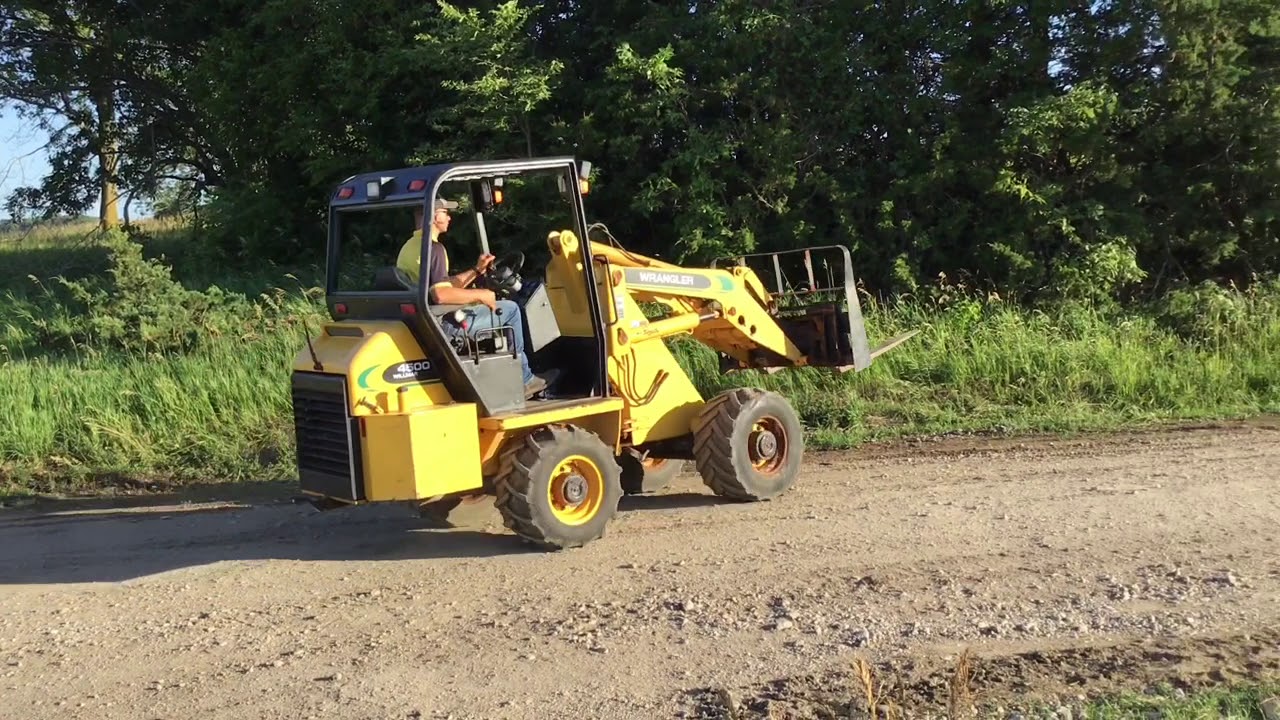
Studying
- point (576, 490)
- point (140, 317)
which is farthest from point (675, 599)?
point (140, 317)

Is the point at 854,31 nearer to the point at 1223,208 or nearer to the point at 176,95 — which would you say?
the point at 1223,208

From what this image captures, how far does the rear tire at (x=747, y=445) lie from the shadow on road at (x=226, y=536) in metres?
0.37

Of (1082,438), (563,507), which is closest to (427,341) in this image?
(563,507)

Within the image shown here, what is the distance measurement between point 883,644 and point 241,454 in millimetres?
6769

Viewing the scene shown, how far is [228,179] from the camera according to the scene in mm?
18219

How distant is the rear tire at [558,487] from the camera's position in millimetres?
6777

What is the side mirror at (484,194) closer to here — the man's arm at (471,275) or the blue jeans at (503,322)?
the man's arm at (471,275)

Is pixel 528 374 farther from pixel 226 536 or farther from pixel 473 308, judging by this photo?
pixel 226 536

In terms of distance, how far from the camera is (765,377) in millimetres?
11273

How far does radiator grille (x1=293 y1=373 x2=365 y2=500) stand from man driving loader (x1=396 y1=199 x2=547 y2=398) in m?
0.74

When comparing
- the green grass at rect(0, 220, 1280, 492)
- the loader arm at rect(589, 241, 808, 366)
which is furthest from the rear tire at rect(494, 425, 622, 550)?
the green grass at rect(0, 220, 1280, 492)

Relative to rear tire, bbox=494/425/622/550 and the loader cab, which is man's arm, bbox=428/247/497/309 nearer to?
the loader cab

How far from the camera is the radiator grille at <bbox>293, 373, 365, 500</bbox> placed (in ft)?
21.6

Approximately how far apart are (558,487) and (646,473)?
5.43ft
